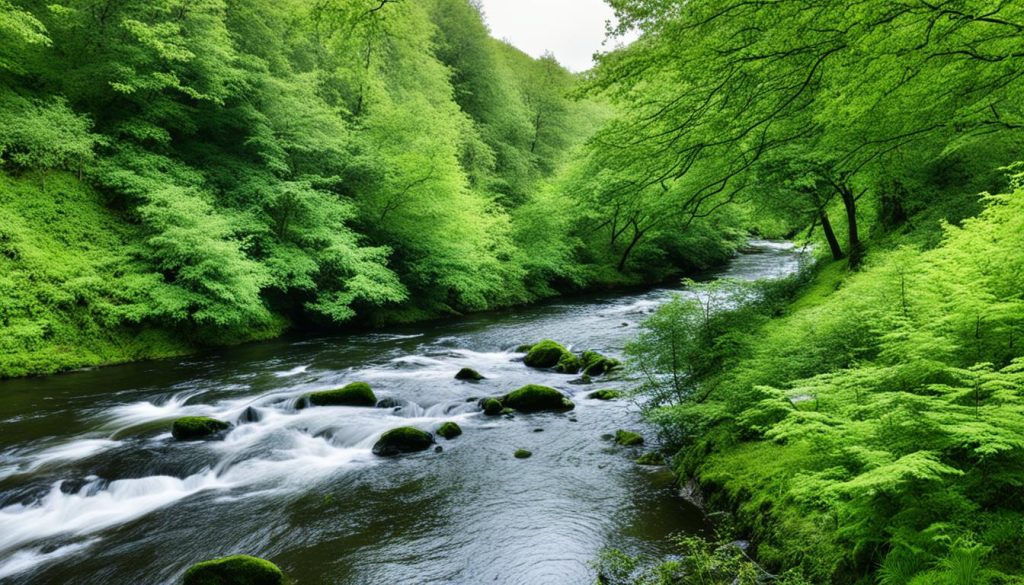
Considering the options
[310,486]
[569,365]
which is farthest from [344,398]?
[569,365]

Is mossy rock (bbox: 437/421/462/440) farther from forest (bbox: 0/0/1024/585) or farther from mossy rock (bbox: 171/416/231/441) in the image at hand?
mossy rock (bbox: 171/416/231/441)

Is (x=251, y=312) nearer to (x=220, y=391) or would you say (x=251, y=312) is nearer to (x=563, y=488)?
(x=220, y=391)

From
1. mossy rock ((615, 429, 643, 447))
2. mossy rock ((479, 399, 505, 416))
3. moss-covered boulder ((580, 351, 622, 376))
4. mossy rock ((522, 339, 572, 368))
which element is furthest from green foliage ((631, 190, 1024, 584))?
mossy rock ((522, 339, 572, 368))

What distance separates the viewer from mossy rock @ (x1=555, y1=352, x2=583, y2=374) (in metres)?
12.9

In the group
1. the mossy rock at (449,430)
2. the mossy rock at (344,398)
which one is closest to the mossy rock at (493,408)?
the mossy rock at (449,430)

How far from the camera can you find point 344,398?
10.8 metres

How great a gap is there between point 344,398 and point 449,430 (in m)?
3.07

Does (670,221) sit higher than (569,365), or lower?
higher

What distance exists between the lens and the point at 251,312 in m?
14.7

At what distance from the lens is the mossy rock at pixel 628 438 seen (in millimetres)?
8031

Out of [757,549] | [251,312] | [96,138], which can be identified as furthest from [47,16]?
[757,549]

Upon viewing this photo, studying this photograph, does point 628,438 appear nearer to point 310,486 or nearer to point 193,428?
point 310,486

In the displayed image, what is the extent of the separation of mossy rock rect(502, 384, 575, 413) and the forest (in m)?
1.55

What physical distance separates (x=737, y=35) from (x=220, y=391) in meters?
11.9
